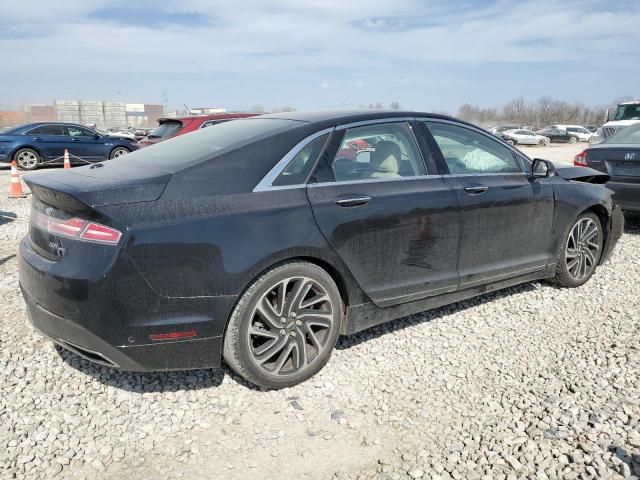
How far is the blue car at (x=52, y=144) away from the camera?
49.4ft

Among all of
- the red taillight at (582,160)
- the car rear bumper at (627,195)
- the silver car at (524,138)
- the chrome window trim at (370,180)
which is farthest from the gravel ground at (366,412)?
the silver car at (524,138)

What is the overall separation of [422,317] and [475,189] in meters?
1.07

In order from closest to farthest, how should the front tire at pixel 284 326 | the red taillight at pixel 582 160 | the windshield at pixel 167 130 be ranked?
the front tire at pixel 284 326 < the red taillight at pixel 582 160 < the windshield at pixel 167 130

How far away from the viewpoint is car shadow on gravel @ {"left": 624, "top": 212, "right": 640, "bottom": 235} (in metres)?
7.08

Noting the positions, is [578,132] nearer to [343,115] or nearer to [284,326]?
[343,115]

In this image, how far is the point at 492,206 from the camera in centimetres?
394

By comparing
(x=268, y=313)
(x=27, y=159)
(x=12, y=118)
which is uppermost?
(x=268, y=313)

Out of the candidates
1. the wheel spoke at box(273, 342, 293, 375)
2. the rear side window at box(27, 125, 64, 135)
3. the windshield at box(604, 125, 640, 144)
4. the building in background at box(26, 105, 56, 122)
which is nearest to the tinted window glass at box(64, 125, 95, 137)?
the rear side window at box(27, 125, 64, 135)

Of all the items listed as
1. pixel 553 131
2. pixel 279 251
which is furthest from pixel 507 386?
pixel 553 131

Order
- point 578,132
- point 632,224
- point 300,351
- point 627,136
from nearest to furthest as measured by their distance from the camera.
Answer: point 300,351 → point 627,136 → point 632,224 → point 578,132

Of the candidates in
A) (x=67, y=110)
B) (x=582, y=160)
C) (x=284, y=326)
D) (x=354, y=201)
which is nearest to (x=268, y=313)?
(x=284, y=326)

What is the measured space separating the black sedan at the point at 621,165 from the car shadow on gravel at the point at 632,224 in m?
0.56

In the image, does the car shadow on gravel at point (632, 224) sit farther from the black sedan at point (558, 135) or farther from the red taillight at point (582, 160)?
the black sedan at point (558, 135)

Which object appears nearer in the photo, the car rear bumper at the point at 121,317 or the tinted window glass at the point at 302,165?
the car rear bumper at the point at 121,317
